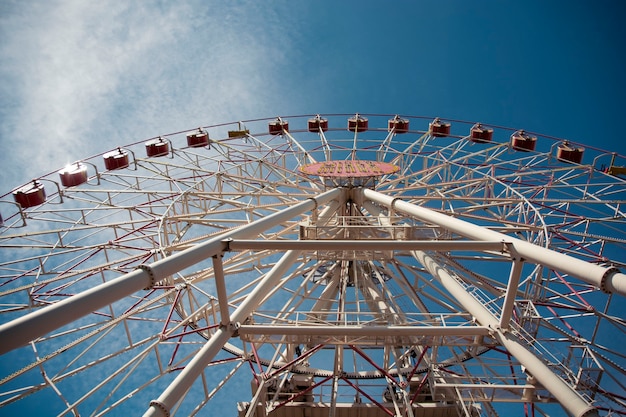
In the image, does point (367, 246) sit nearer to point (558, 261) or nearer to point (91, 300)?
point (558, 261)

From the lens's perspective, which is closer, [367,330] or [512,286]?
[512,286]

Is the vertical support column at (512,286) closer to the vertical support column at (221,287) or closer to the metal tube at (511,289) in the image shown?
the metal tube at (511,289)

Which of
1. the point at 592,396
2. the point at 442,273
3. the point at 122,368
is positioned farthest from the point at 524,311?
the point at 122,368

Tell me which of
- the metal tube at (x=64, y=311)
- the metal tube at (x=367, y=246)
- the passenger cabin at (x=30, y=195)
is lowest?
the metal tube at (x=367, y=246)

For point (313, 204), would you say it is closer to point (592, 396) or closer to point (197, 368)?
point (197, 368)

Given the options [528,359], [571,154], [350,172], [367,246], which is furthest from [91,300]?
[571,154]

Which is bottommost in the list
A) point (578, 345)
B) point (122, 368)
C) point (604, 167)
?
point (578, 345)

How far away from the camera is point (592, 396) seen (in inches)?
564

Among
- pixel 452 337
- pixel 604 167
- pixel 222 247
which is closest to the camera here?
pixel 222 247

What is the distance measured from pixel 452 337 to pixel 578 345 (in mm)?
Answer: 9522

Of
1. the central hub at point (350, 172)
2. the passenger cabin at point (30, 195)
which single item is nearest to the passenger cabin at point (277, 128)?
the central hub at point (350, 172)

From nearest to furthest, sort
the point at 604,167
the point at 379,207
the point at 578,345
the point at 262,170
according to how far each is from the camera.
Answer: the point at 578,345
the point at 379,207
the point at 604,167
the point at 262,170

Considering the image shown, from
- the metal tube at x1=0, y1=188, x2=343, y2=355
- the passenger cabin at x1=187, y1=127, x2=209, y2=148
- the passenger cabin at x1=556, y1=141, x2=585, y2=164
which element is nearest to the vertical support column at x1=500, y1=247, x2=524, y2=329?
the metal tube at x1=0, y1=188, x2=343, y2=355

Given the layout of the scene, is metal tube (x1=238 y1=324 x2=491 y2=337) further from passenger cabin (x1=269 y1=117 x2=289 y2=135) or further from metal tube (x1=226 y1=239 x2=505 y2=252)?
passenger cabin (x1=269 y1=117 x2=289 y2=135)
